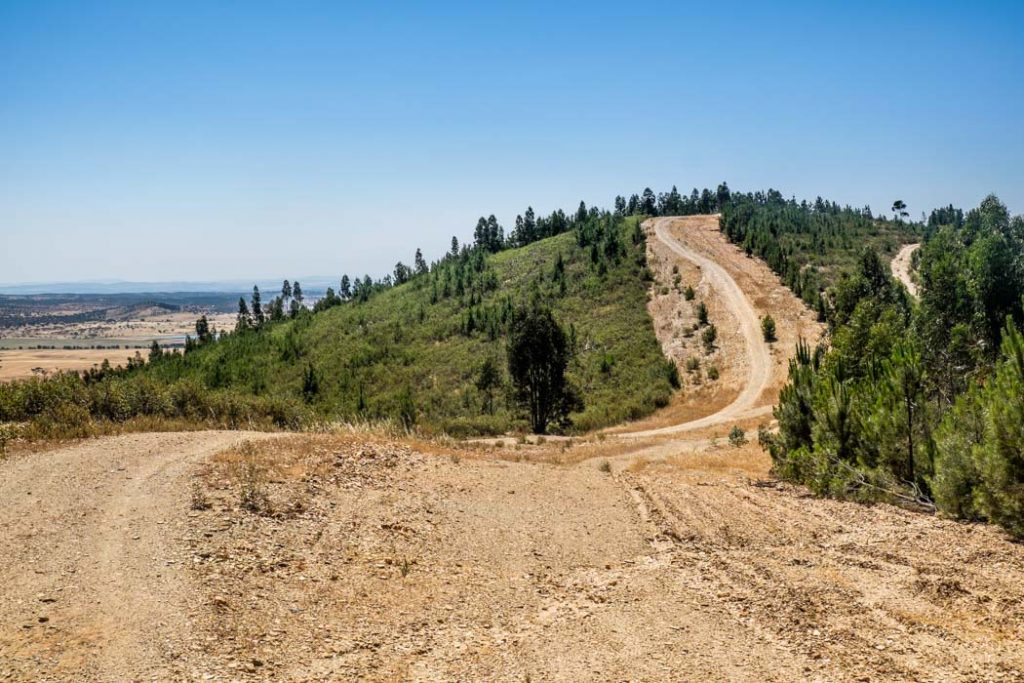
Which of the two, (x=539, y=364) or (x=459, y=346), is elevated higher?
(x=539, y=364)

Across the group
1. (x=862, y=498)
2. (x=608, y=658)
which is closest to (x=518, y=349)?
(x=862, y=498)

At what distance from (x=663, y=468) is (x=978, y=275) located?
11672 mm

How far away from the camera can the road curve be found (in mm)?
34656

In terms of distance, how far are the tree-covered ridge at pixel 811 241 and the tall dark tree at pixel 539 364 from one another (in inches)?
1106

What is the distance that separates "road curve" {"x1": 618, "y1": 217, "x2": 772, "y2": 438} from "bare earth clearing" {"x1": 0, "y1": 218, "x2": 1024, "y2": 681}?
18.3 m

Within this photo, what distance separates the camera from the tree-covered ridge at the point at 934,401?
9867mm

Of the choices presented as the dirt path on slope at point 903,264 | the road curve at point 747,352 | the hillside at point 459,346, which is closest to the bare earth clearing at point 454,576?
the road curve at point 747,352

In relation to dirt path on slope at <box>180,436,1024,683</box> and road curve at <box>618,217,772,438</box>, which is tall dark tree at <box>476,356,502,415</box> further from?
dirt path on slope at <box>180,436,1024,683</box>

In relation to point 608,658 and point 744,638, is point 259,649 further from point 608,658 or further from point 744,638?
point 744,638

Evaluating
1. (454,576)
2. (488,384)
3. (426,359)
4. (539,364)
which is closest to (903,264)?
(488,384)

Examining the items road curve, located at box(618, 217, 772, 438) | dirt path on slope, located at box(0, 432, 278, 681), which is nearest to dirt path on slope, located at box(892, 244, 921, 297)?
road curve, located at box(618, 217, 772, 438)

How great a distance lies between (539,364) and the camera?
1427 inches

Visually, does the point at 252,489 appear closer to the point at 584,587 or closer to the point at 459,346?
the point at 584,587

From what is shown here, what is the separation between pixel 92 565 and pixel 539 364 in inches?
1143
